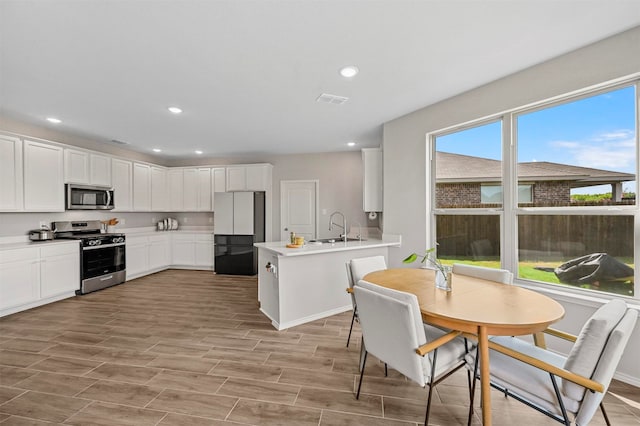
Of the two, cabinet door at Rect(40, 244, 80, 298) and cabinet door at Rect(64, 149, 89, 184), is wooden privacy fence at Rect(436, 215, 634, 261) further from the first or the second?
cabinet door at Rect(64, 149, 89, 184)

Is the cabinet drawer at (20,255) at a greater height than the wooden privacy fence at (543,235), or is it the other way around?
the wooden privacy fence at (543,235)

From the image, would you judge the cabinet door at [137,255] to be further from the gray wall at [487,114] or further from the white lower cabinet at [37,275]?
the gray wall at [487,114]

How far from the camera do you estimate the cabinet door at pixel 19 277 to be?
3.36 m

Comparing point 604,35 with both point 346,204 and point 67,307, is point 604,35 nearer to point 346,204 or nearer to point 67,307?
point 346,204

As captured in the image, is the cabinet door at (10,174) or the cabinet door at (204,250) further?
the cabinet door at (204,250)

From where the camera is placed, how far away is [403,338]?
5.01 feet

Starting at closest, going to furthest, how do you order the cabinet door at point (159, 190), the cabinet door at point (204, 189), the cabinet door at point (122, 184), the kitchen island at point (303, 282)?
1. the kitchen island at point (303, 282)
2. the cabinet door at point (122, 184)
3. the cabinet door at point (159, 190)
4. the cabinet door at point (204, 189)

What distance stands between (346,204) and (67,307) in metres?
4.84

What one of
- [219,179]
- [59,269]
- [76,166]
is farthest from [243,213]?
[59,269]

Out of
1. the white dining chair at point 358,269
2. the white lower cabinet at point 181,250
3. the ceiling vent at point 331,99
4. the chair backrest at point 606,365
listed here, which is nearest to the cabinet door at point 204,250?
the white lower cabinet at point 181,250

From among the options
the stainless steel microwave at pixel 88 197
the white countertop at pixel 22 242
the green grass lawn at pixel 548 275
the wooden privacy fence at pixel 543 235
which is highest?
the stainless steel microwave at pixel 88 197

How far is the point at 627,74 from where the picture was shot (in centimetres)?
207

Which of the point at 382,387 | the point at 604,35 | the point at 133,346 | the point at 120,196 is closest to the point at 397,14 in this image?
the point at 604,35

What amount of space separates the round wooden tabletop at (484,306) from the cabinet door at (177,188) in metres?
5.53
